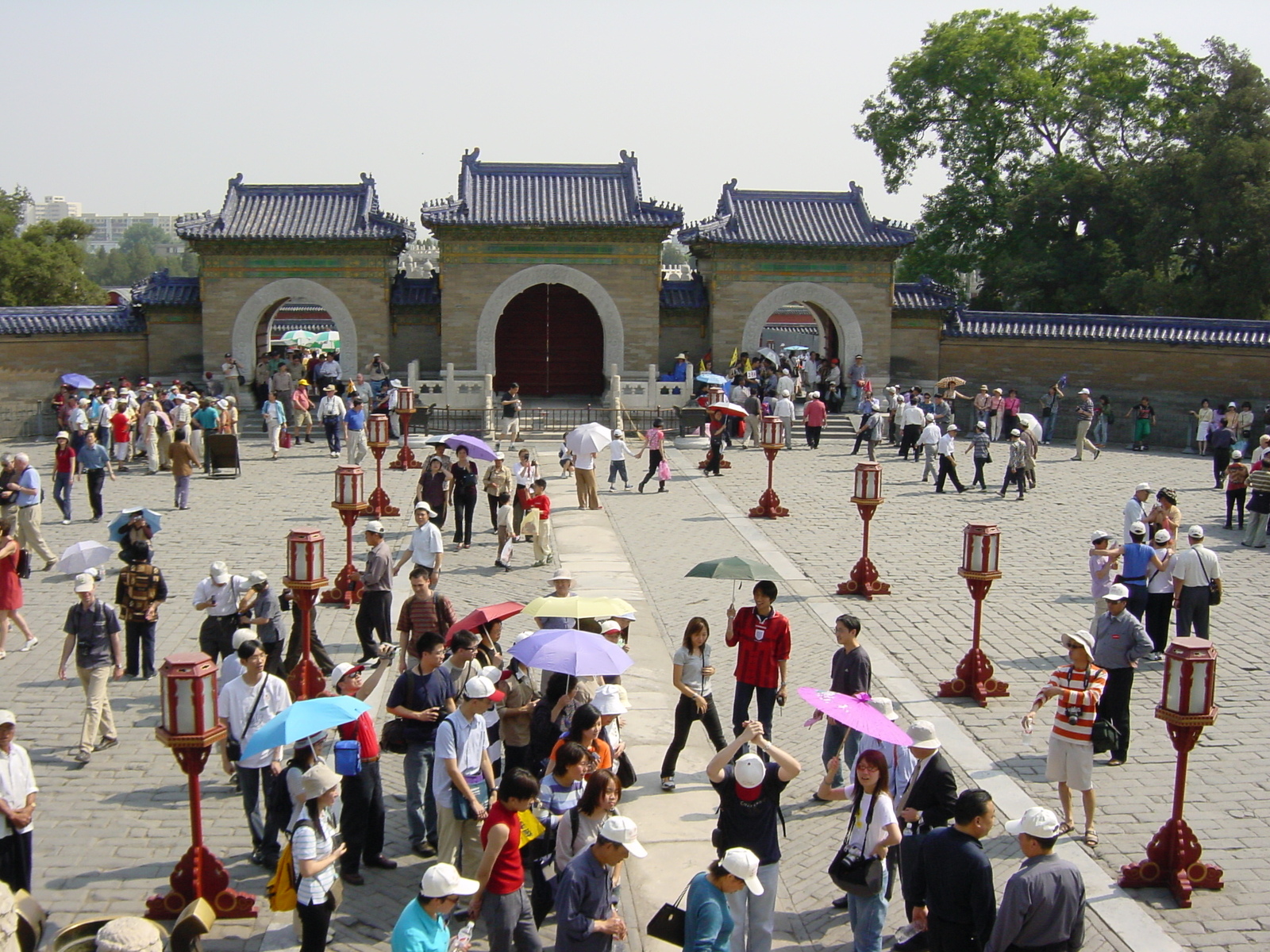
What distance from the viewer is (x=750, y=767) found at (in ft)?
22.8

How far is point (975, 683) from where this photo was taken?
11750mm

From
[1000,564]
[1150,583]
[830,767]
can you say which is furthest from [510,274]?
[830,767]

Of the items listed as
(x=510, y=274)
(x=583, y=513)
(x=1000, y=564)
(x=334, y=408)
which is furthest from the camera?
(x=510, y=274)

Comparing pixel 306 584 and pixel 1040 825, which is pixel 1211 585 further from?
pixel 306 584

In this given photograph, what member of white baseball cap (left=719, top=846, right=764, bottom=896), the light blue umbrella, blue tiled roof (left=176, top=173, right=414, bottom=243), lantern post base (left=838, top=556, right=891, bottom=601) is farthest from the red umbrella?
blue tiled roof (left=176, top=173, right=414, bottom=243)

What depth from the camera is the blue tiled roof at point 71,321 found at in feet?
102

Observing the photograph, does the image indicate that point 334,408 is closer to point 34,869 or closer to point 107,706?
point 107,706

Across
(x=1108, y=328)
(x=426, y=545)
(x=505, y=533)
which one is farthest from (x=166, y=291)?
(x=1108, y=328)

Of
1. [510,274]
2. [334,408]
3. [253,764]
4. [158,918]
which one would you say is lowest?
[158,918]

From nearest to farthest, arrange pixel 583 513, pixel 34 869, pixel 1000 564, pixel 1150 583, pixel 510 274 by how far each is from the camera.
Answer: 1. pixel 34 869
2. pixel 1150 583
3. pixel 1000 564
4. pixel 583 513
5. pixel 510 274

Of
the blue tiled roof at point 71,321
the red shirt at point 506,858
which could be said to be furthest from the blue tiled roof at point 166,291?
the red shirt at point 506,858

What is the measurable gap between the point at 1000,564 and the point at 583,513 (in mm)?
6684

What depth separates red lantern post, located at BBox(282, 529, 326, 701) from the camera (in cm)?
1088

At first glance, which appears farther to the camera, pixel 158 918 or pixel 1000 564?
pixel 1000 564
